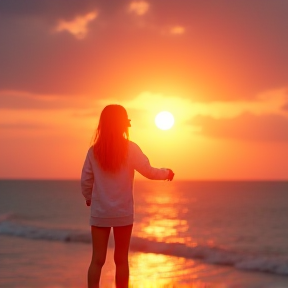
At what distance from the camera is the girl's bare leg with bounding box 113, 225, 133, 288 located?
4996mm

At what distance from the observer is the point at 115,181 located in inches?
193

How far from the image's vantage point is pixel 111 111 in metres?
4.90

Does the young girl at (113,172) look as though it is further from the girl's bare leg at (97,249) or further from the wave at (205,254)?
the wave at (205,254)

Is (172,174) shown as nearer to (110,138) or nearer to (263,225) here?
(110,138)

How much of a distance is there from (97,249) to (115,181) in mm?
671

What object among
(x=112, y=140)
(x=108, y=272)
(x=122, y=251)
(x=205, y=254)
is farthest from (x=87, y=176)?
(x=205, y=254)

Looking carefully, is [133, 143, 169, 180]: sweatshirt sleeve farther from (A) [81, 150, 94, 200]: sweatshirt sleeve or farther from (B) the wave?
(B) the wave

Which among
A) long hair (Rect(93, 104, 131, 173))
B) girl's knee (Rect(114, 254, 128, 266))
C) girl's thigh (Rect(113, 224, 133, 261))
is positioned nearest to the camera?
long hair (Rect(93, 104, 131, 173))

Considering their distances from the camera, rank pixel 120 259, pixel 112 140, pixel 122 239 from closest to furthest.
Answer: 1. pixel 112 140
2. pixel 122 239
3. pixel 120 259

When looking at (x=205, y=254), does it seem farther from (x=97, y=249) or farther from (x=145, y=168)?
(x=145, y=168)

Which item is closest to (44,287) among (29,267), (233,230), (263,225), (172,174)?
(29,267)

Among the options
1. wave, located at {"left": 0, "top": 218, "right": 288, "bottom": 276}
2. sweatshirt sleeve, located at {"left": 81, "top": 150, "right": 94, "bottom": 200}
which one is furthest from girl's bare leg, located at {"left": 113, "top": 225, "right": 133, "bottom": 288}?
wave, located at {"left": 0, "top": 218, "right": 288, "bottom": 276}

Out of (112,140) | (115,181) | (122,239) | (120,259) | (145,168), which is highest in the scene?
(112,140)

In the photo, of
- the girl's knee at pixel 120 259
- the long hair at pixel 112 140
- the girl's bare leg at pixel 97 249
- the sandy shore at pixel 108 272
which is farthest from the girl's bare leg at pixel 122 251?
the sandy shore at pixel 108 272
